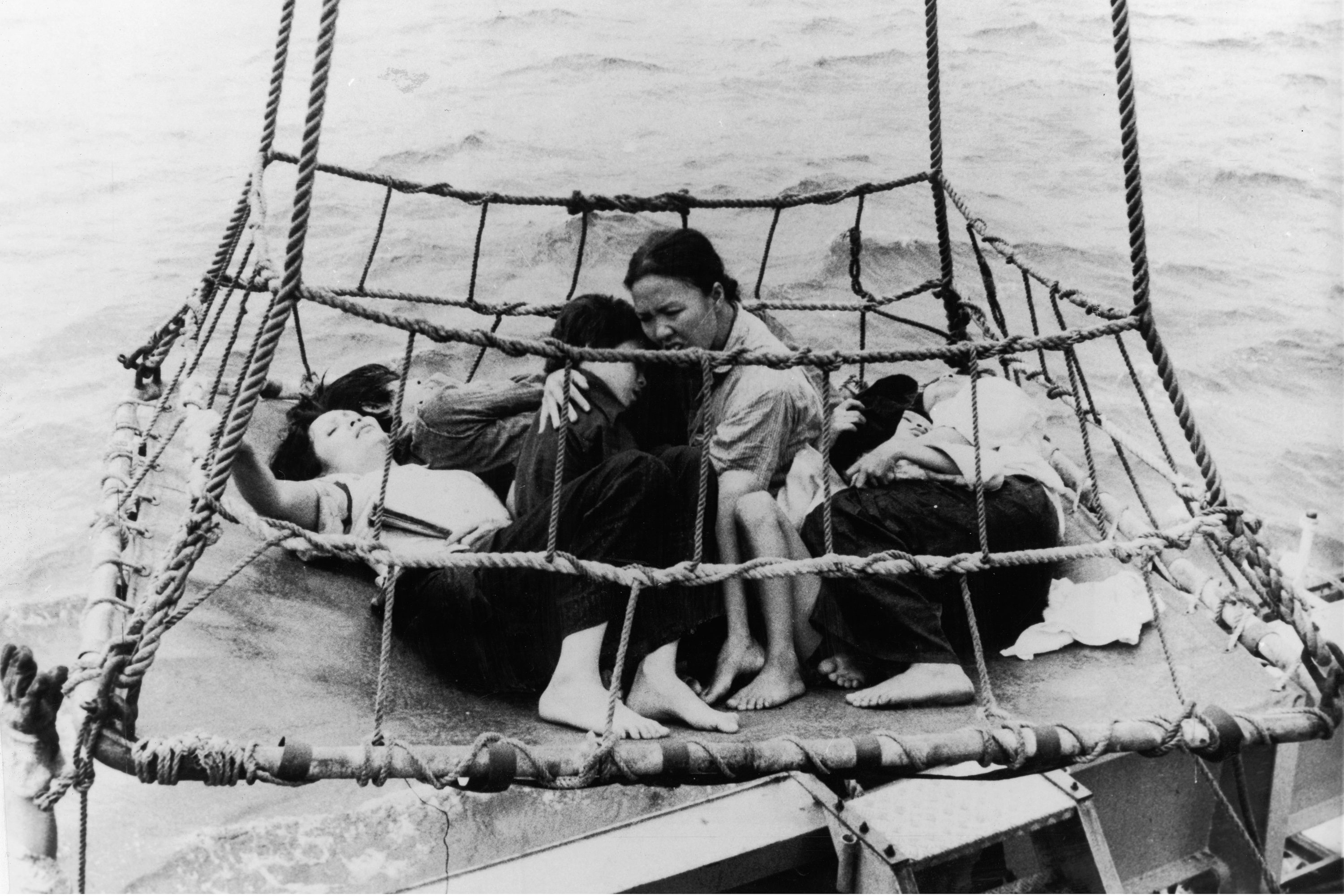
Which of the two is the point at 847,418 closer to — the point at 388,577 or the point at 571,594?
the point at 571,594

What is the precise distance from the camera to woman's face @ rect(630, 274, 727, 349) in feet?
4.60

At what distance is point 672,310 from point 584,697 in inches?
21.2

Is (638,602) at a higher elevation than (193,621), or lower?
higher

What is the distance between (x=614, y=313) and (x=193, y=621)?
2.29 ft

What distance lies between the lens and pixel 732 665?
50.8 inches

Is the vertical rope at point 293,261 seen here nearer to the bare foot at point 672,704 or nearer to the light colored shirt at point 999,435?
the bare foot at point 672,704

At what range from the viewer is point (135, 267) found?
9.02ft

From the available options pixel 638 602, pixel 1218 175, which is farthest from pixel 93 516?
pixel 1218 175

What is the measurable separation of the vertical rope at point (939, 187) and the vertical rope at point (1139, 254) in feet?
2.10

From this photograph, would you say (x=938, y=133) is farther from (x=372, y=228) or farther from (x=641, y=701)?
(x=372, y=228)

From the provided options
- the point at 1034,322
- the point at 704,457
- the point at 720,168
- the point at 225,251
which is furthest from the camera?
the point at 720,168

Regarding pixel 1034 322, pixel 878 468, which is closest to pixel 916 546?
pixel 878 468

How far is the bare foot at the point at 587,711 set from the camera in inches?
46.0

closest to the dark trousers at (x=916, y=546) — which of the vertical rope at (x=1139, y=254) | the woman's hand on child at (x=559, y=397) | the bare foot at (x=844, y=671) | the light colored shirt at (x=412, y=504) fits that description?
the bare foot at (x=844, y=671)
